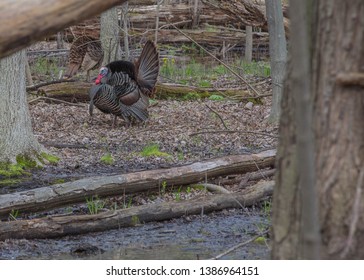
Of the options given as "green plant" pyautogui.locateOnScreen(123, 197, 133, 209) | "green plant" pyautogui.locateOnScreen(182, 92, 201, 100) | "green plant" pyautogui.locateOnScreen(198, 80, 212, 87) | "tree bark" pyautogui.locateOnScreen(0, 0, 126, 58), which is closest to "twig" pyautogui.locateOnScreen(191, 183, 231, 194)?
"green plant" pyautogui.locateOnScreen(123, 197, 133, 209)

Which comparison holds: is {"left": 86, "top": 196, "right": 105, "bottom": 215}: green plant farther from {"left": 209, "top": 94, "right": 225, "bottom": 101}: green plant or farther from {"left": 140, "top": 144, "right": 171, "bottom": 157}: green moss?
{"left": 209, "top": 94, "right": 225, "bottom": 101}: green plant

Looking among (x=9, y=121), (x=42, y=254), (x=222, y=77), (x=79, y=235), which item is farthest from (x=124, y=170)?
(x=222, y=77)

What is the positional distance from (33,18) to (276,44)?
879cm

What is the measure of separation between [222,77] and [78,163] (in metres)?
7.57

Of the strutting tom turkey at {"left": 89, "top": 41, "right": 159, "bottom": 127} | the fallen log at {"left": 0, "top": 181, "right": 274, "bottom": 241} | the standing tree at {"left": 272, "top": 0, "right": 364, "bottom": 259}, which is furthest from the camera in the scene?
the strutting tom turkey at {"left": 89, "top": 41, "right": 159, "bottom": 127}

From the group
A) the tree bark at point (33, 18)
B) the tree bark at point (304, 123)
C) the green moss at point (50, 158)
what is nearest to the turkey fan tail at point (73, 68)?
the green moss at point (50, 158)

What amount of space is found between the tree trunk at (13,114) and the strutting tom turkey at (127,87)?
3.21m

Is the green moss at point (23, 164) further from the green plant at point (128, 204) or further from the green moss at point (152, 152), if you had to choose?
the green plant at point (128, 204)

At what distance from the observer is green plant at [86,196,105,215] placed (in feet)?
24.2

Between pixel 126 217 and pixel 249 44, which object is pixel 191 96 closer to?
pixel 249 44

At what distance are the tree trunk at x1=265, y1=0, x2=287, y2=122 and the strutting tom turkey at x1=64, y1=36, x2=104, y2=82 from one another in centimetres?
479

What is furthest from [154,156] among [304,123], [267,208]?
[304,123]

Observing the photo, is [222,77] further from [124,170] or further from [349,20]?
[349,20]

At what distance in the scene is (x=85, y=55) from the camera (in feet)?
52.1
